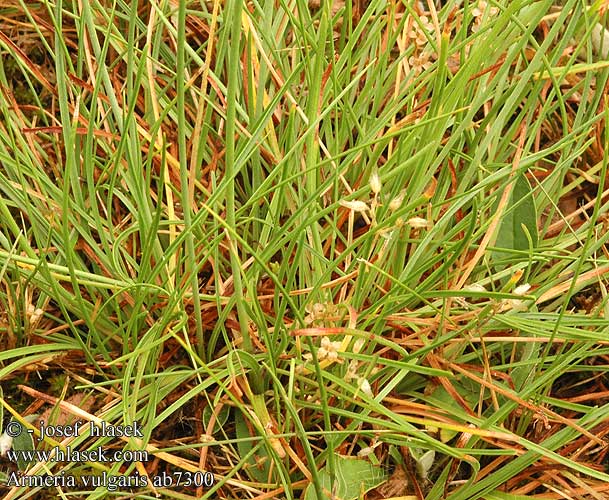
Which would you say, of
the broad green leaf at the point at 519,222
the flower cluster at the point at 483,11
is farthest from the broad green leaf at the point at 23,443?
the flower cluster at the point at 483,11

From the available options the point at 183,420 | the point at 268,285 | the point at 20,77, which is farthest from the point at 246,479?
the point at 20,77

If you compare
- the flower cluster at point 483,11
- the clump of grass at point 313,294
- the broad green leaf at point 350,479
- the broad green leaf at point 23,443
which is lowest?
the broad green leaf at point 350,479

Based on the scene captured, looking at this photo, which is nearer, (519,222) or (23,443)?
(23,443)

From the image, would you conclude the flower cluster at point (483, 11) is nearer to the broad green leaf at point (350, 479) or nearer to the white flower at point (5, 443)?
the broad green leaf at point (350, 479)

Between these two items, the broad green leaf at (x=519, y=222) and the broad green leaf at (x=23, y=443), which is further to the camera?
the broad green leaf at (x=519, y=222)

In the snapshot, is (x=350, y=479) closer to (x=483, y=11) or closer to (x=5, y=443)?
(x=5, y=443)

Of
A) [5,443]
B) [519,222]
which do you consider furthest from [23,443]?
[519,222]

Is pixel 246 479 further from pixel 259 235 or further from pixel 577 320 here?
pixel 577 320
